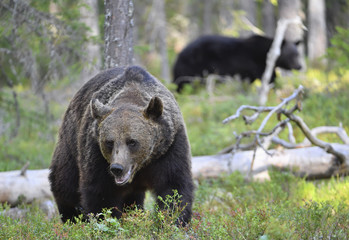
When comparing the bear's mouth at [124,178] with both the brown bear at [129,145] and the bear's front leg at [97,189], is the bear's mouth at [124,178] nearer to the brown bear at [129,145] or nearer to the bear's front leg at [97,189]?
the brown bear at [129,145]

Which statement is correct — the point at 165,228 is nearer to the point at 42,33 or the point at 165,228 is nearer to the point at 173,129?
the point at 173,129

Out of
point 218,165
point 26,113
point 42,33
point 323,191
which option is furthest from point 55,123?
point 323,191

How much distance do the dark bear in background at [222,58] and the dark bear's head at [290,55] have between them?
0.43 m

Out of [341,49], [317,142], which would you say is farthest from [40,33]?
[341,49]

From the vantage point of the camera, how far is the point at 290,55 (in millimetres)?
15445

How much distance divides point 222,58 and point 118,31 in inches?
404

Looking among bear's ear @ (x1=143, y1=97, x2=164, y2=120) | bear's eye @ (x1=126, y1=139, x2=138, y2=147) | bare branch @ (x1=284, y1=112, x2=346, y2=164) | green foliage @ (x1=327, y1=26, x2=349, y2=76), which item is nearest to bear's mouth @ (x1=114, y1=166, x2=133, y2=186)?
bear's eye @ (x1=126, y1=139, x2=138, y2=147)

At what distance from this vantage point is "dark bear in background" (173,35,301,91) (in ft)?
53.5

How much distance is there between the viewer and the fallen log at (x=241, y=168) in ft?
23.1

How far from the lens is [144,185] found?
4945 mm

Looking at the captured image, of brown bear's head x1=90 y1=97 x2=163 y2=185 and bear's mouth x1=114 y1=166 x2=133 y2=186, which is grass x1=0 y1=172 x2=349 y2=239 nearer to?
bear's mouth x1=114 y1=166 x2=133 y2=186

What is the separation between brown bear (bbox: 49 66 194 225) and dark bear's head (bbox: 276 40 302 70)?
11114 mm

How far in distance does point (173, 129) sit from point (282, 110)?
2.61 m

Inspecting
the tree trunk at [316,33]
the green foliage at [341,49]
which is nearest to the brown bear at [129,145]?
the green foliage at [341,49]
